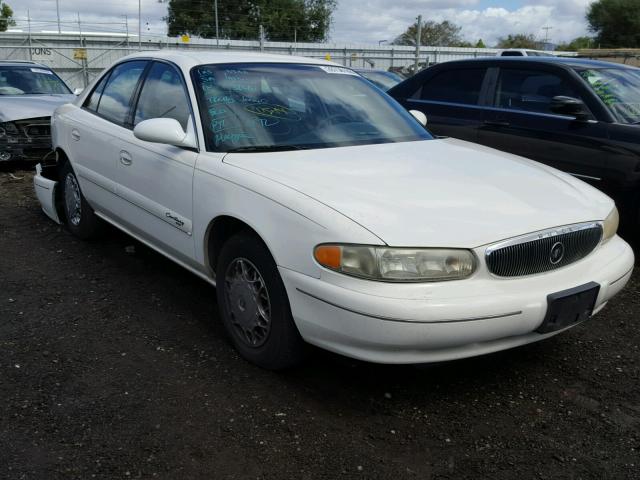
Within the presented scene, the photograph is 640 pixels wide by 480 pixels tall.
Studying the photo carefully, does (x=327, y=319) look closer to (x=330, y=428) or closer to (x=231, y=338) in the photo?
(x=330, y=428)

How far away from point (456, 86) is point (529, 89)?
2.72ft

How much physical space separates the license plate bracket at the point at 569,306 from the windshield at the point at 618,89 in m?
2.61

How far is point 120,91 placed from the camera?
453 centimetres

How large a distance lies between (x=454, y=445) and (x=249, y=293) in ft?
3.91

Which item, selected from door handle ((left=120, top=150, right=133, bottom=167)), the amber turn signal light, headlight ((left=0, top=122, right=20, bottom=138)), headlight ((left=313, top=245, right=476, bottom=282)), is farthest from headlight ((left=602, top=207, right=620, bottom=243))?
headlight ((left=0, top=122, right=20, bottom=138))

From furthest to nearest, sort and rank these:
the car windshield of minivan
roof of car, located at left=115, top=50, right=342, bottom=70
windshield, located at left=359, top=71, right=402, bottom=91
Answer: windshield, located at left=359, top=71, right=402, bottom=91 < roof of car, located at left=115, top=50, right=342, bottom=70 < the car windshield of minivan

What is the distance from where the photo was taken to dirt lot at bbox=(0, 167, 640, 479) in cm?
245

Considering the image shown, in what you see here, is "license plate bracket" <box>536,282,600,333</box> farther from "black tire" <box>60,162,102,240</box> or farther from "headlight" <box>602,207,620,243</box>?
"black tire" <box>60,162,102,240</box>

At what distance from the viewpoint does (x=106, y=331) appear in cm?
359

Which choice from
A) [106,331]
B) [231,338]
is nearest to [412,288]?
[231,338]

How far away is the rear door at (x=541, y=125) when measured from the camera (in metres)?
4.91

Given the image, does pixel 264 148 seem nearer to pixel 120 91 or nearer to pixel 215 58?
pixel 215 58

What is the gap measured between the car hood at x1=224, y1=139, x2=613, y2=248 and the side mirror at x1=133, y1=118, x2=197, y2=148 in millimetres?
332

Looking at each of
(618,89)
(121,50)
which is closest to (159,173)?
(618,89)
